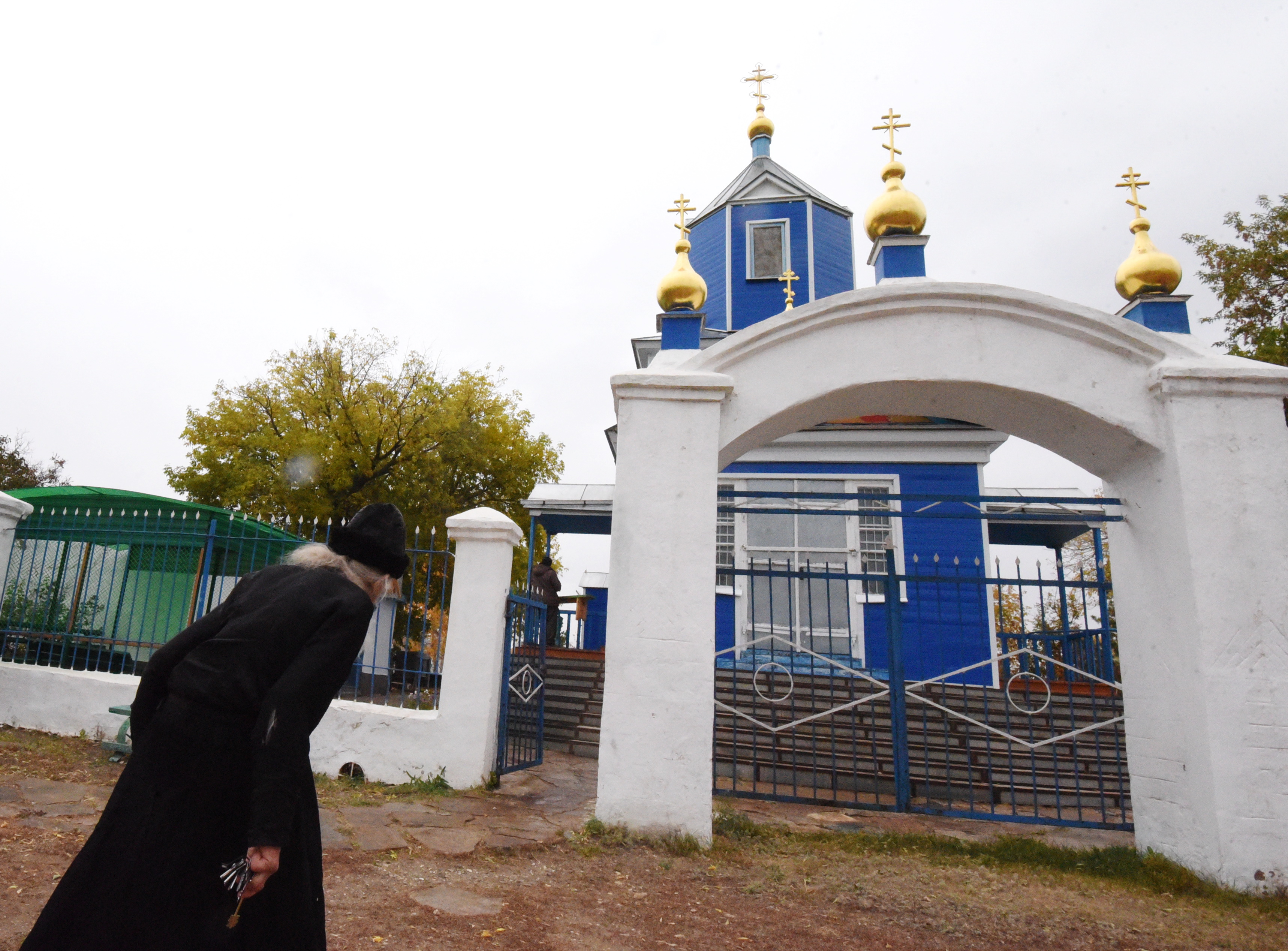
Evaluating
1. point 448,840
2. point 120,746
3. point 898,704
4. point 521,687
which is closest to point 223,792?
point 448,840

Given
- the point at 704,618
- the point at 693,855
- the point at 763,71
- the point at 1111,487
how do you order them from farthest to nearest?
the point at 763,71 → the point at 1111,487 → the point at 704,618 → the point at 693,855

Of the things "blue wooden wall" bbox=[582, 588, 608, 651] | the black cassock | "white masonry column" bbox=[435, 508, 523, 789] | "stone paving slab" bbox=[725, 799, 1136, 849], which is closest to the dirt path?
"white masonry column" bbox=[435, 508, 523, 789]

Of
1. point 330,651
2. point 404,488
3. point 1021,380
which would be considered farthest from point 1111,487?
point 404,488

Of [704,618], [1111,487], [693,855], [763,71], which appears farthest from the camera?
[763,71]

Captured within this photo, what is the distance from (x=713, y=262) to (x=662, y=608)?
1044cm

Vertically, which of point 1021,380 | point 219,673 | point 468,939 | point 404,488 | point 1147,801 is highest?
point 404,488

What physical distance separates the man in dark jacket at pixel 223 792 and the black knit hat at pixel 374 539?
106mm

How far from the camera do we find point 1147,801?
191 inches

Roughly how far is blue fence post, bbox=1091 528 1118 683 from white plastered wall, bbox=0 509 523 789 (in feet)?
14.3

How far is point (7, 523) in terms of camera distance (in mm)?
7879

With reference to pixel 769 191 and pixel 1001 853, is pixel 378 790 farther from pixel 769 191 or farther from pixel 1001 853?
pixel 769 191

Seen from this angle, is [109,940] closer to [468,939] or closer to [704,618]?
[468,939]

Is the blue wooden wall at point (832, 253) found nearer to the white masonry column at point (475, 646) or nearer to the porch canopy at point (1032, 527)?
the porch canopy at point (1032, 527)

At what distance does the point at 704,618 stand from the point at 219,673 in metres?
3.11
